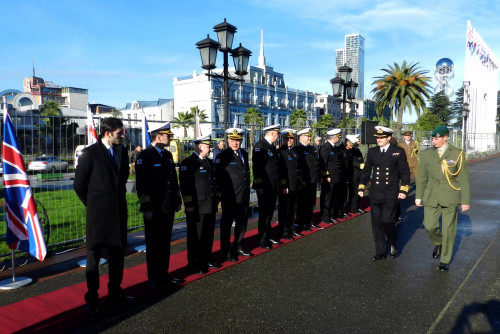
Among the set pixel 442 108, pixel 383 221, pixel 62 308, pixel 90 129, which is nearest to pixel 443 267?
pixel 383 221

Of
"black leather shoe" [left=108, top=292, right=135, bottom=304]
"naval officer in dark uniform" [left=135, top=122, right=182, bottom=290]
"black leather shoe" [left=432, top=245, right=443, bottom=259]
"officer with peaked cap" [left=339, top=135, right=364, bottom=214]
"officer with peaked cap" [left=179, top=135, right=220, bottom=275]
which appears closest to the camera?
"black leather shoe" [left=108, top=292, right=135, bottom=304]

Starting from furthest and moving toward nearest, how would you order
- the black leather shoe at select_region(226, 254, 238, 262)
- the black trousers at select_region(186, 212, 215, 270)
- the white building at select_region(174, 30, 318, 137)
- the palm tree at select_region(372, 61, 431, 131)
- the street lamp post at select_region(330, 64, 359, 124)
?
the white building at select_region(174, 30, 318, 137), the palm tree at select_region(372, 61, 431, 131), the street lamp post at select_region(330, 64, 359, 124), the black leather shoe at select_region(226, 254, 238, 262), the black trousers at select_region(186, 212, 215, 270)

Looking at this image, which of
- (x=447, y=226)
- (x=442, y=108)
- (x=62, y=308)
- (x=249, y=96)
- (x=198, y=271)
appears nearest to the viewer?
(x=62, y=308)

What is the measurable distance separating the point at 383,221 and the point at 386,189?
51 cm

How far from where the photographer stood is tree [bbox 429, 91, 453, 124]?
89.8 meters

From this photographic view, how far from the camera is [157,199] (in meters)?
4.71

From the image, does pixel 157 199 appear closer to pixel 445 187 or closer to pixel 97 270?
pixel 97 270

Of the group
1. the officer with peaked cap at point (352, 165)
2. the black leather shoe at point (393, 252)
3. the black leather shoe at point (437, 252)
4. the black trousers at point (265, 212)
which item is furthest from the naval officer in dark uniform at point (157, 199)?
the officer with peaked cap at point (352, 165)

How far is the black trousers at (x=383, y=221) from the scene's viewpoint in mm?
6109

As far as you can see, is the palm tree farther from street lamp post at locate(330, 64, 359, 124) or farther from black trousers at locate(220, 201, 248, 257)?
black trousers at locate(220, 201, 248, 257)

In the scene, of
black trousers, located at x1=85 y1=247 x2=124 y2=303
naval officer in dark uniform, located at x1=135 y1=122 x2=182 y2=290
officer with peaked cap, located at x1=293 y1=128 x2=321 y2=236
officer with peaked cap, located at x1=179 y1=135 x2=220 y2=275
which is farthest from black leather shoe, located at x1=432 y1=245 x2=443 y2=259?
black trousers, located at x1=85 y1=247 x2=124 y2=303

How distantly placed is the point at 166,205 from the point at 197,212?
0.64 metres

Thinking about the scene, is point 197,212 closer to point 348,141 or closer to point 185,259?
point 185,259

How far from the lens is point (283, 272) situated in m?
5.46
